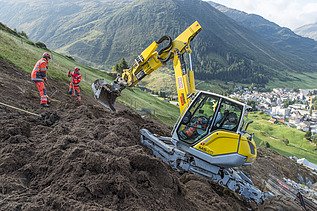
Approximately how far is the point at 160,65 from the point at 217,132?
4712 millimetres

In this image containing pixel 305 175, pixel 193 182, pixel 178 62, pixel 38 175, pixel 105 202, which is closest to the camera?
pixel 105 202

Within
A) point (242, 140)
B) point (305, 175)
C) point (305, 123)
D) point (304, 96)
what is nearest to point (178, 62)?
point (242, 140)

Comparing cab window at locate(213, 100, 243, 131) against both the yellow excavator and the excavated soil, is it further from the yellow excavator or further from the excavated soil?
the excavated soil

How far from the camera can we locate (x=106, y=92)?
48.9ft

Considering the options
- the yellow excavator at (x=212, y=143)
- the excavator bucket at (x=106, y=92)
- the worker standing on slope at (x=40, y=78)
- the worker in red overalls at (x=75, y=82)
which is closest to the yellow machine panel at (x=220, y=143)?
the yellow excavator at (x=212, y=143)

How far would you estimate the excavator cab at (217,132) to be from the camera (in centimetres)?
975

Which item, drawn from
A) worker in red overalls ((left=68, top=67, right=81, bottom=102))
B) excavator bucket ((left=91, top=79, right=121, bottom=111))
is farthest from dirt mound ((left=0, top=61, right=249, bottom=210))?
worker in red overalls ((left=68, top=67, right=81, bottom=102))

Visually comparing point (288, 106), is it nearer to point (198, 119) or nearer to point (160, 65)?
point (160, 65)

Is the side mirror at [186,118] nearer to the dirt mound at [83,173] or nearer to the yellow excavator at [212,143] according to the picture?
the yellow excavator at [212,143]

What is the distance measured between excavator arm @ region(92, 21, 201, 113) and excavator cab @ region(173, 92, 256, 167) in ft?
3.46

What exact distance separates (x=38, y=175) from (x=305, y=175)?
2502cm

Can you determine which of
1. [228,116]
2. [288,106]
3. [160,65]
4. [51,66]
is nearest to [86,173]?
[228,116]

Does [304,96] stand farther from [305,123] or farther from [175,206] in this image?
[175,206]

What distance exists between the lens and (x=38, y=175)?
24.1 ft
